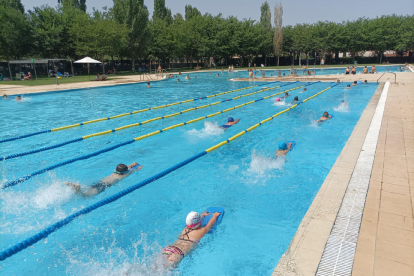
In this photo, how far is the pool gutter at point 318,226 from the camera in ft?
10.1

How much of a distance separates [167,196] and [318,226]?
344 centimetres

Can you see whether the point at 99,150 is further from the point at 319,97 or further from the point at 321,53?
the point at 321,53

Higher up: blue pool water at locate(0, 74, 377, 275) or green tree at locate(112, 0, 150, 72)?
green tree at locate(112, 0, 150, 72)

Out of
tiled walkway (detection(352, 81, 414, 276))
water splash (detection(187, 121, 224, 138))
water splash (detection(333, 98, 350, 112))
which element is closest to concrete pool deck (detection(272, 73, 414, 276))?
tiled walkway (detection(352, 81, 414, 276))

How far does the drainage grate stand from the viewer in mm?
3023

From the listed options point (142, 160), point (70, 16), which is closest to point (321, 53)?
point (70, 16)

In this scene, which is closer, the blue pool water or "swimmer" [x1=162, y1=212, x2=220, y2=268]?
"swimmer" [x1=162, y1=212, x2=220, y2=268]

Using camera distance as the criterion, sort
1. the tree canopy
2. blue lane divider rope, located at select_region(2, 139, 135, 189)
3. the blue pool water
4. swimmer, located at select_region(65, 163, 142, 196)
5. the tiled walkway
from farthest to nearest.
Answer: the tree canopy
blue lane divider rope, located at select_region(2, 139, 135, 189)
swimmer, located at select_region(65, 163, 142, 196)
the blue pool water
the tiled walkway

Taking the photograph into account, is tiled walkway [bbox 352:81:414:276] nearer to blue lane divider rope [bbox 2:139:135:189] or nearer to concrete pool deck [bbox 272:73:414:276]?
concrete pool deck [bbox 272:73:414:276]

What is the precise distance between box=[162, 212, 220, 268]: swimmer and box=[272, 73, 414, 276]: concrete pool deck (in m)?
1.49

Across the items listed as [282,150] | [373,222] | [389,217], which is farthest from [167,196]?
[389,217]

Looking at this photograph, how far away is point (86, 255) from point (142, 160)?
13.3 ft

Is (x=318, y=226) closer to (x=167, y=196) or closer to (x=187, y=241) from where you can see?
(x=187, y=241)

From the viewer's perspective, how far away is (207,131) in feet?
35.5
